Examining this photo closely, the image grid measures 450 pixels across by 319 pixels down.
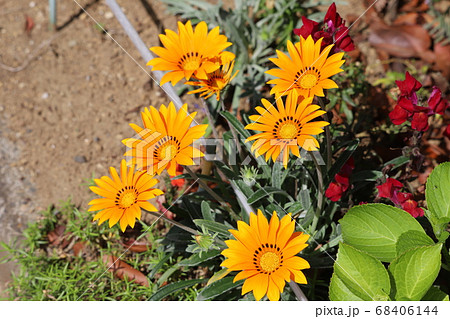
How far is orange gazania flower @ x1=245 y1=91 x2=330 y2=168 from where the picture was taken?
4.23 feet

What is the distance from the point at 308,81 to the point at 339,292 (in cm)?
65

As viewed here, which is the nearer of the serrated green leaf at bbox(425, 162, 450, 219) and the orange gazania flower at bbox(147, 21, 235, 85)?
the orange gazania flower at bbox(147, 21, 235, 85)

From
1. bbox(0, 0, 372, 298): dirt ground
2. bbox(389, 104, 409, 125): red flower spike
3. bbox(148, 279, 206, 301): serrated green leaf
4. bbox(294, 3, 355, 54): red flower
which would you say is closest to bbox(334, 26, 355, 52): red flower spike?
bbox(294, 3, 355, 54): red flower

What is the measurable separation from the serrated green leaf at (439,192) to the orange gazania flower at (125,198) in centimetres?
87

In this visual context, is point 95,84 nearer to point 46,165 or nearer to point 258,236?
point 46,165

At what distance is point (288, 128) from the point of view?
1.32 meters

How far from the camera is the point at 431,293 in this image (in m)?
1.43

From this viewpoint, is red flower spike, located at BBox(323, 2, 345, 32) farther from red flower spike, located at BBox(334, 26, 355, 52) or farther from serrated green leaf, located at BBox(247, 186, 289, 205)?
serrated green leaf, located at BBox(247, 186, 289, 205)

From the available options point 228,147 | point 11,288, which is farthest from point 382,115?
point 11,288

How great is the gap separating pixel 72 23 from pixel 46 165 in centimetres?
97

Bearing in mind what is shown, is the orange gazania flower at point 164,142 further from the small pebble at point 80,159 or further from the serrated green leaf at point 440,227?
the small pebble at point 80,159

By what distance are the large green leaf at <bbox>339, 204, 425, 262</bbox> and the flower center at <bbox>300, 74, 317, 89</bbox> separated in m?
0.46

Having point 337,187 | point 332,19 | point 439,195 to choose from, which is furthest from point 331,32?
point 439,195

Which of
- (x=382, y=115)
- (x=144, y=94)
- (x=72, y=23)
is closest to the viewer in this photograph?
(x=382, y=115)
